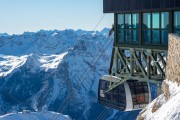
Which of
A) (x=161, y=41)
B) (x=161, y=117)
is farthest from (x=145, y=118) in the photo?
(x=161, y=41)

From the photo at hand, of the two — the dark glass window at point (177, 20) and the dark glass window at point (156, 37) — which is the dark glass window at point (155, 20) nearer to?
the dark glass window at point (156, 37)

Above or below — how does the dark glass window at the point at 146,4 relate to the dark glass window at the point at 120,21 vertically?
above

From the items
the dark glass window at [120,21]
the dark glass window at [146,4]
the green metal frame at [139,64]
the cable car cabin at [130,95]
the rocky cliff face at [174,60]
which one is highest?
the dark glass window at [146,4]

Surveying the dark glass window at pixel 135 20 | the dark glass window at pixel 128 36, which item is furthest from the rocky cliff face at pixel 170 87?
the dark glass window at pixel 128 36

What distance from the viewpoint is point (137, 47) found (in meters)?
37.7

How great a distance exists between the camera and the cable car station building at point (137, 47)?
3444 centimetres

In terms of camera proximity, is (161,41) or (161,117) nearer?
(161,117)

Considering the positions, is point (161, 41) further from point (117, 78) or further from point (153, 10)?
point (117, 78)

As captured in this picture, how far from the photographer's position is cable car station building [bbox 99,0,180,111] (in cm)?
3444

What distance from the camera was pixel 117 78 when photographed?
44094mm

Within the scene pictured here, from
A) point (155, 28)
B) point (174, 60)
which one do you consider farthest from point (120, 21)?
point (174, 60)

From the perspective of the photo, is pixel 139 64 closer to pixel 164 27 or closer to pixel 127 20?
pixel 127 20

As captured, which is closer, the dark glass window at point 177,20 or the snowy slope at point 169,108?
the snowy slope at point 169,108

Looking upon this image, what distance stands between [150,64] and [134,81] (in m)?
6.34
